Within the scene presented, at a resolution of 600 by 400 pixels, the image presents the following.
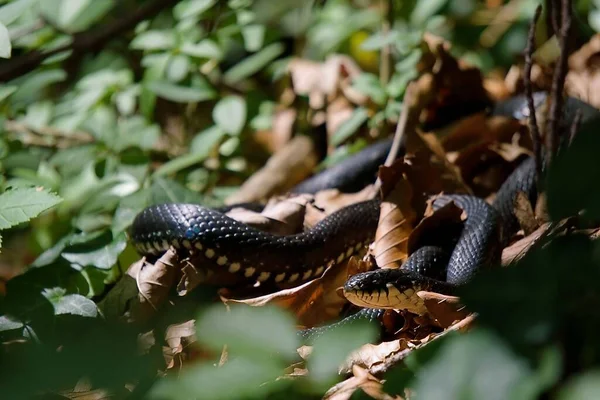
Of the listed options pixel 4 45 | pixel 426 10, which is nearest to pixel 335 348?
pixel 4 45

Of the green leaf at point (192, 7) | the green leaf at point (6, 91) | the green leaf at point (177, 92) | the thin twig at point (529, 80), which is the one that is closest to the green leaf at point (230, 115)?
the green leaf at point (177, 92)

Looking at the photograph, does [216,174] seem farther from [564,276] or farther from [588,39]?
[564,276]

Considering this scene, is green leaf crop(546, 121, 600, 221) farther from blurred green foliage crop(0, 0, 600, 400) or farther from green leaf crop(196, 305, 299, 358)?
green leaf crop(196, 305, 299, 358)

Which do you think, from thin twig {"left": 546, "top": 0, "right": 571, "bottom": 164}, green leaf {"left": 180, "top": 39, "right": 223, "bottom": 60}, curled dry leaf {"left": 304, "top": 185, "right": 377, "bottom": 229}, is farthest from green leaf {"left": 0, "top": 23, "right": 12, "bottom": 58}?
thin twig {"left": 546, "top": 0, "right": 571, "bottom": 164}

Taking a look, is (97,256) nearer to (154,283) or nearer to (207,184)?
(154,283)

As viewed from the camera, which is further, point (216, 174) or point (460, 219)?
point (216, 174)

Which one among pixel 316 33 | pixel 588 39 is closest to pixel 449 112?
pixel 588 39
